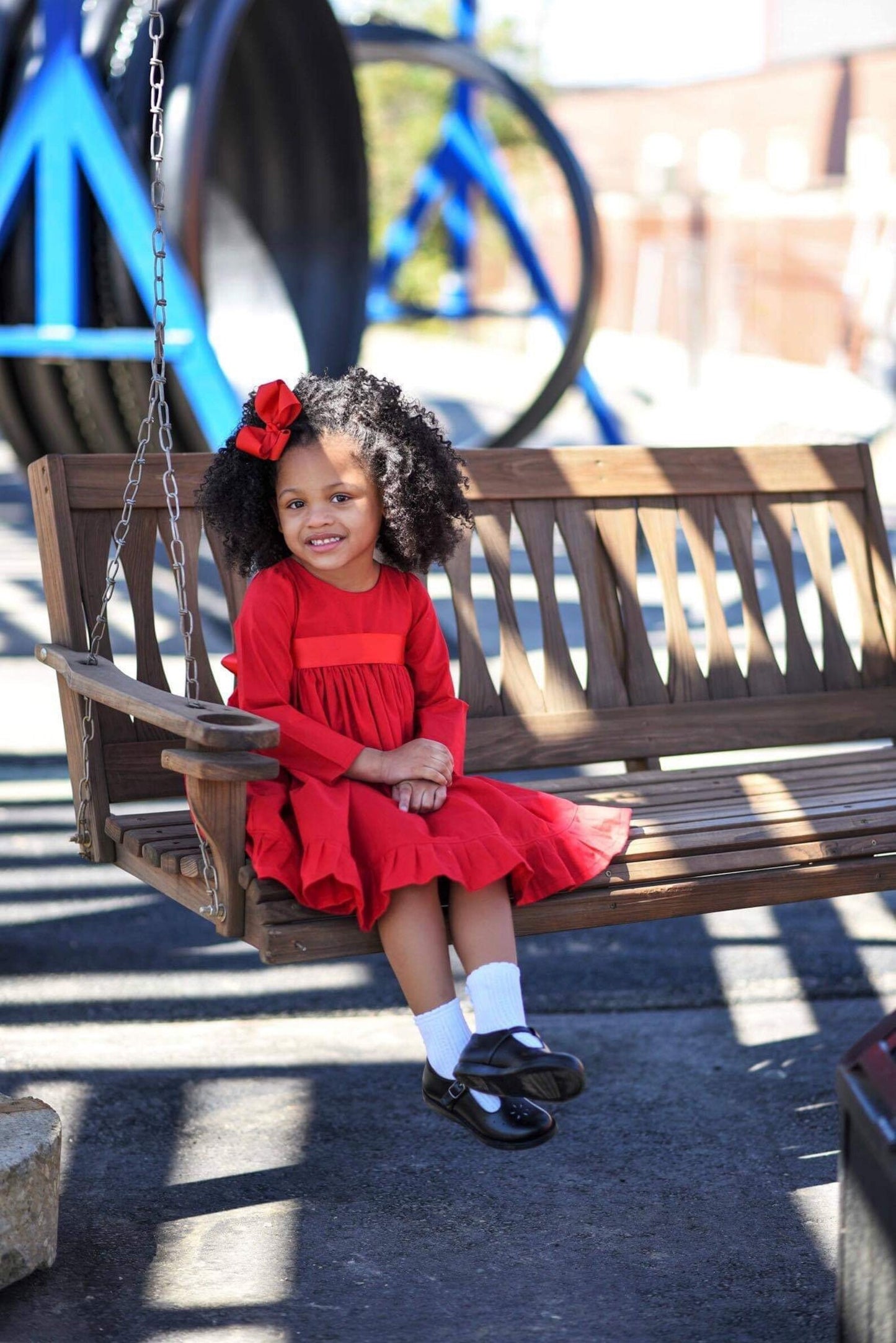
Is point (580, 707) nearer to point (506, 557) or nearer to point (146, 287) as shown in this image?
point (506, 557)

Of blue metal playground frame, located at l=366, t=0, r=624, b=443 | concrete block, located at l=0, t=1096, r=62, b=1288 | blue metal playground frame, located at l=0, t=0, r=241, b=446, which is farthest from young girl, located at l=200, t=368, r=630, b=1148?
blue metal playground frame, located at l=366, t=0, r=624, b=443

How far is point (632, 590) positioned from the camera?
374 cm

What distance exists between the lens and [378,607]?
2.95m

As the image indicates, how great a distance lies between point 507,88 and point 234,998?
7545 mm

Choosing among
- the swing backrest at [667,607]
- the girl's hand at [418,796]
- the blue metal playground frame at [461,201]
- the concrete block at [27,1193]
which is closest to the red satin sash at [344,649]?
the girl's hand at [418,796]

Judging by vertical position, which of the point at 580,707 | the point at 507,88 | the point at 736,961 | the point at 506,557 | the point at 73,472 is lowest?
the point at 736,961

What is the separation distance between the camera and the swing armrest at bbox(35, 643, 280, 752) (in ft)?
7.93

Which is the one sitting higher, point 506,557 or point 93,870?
point 506,557

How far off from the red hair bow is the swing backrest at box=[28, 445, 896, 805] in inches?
19.7

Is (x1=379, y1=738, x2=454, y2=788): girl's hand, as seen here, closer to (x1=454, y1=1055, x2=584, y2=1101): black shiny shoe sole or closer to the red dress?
the red dress

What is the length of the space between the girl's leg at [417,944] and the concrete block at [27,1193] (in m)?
0.60

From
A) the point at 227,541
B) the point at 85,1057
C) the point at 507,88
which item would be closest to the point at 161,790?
the point at 227,541

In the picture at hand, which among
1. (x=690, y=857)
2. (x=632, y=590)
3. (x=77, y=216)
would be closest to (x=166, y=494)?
(x=690, y=857)

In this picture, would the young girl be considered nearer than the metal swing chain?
Yes
